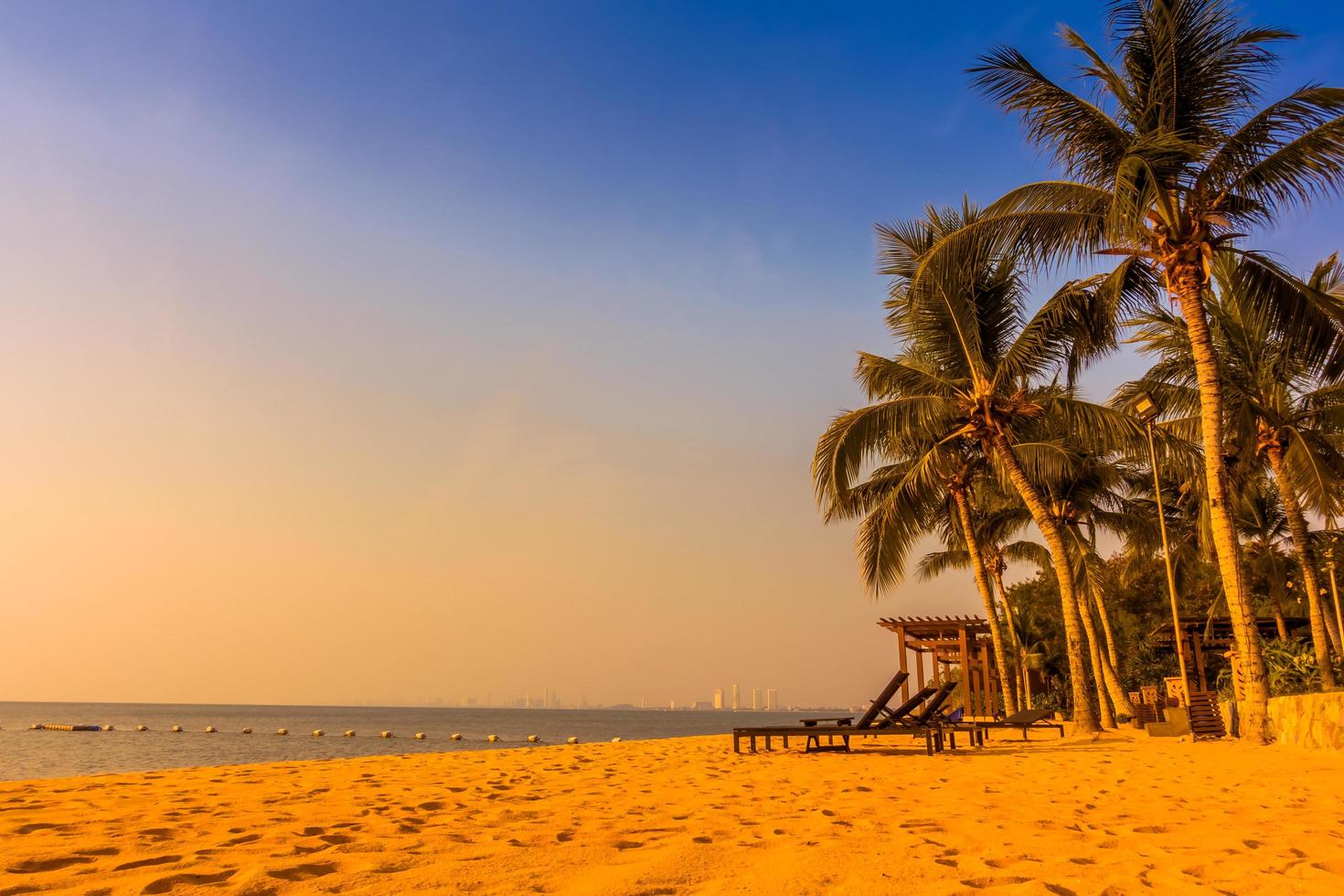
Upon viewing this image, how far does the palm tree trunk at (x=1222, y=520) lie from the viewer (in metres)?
9.52

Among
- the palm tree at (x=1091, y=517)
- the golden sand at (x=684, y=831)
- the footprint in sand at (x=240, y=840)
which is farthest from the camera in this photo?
the palm tree at (x=1091, y=517)

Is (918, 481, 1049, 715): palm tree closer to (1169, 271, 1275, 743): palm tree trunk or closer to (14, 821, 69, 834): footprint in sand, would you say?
(1169, 271, 1275, 743): palm tree trunk

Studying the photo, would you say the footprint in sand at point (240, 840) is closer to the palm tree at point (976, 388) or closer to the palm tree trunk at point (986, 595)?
the palm tree at point (976, 388)

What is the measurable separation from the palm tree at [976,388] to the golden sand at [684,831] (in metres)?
7.40

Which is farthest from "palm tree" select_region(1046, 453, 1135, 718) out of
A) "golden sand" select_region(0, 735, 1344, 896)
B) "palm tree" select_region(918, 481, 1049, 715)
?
"golden sand" select_region(0, 735, 1344, 896)

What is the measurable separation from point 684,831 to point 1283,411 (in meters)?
15.2

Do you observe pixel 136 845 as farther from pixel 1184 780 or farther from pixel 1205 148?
pixel 1205 148

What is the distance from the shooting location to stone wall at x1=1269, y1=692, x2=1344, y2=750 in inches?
326

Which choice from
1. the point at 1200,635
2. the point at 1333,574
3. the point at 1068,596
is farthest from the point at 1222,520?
the point at 1200,635

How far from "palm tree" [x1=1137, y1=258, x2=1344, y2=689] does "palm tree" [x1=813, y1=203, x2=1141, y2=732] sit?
6.36ft

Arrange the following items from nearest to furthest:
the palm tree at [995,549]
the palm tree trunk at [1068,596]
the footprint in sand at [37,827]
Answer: the footprint in sand at [37,827] < the palm tree trunk at [1068,596] < the palm tree at [995,549]

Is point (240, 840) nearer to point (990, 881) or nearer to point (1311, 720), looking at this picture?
point (990, 881)

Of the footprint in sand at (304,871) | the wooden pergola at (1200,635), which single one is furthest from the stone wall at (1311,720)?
the wooden pergola at (1200,635)

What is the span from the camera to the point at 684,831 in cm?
408
